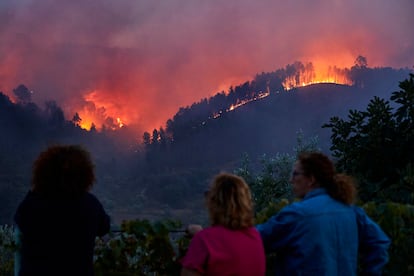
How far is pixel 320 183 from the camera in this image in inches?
141

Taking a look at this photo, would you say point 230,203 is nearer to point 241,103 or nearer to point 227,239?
point 227,239

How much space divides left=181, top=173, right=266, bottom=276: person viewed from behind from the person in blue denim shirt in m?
0.23

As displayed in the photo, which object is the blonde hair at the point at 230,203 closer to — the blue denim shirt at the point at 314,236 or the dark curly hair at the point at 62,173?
the blue denim shirt at the point at 314,236

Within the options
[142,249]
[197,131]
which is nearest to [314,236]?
[142,249]

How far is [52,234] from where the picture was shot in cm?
343

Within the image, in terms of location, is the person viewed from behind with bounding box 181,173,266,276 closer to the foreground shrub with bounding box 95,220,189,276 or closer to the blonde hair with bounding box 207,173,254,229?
the blonde hair with bounding box 207,173,254,229

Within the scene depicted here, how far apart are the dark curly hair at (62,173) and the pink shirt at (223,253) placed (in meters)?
0.84

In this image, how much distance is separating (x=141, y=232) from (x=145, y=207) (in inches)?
2907

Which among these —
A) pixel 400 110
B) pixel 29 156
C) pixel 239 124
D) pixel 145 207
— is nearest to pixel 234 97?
pixel 239 124

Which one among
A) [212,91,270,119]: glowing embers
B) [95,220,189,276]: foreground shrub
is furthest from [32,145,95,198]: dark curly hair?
[212,91,270,119]: glowing embers

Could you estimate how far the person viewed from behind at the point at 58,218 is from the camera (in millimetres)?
3420

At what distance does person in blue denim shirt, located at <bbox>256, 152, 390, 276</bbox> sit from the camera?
337 centimetres

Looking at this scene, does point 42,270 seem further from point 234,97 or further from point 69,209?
point 234,97

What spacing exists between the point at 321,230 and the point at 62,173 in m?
1.54
